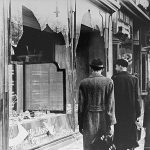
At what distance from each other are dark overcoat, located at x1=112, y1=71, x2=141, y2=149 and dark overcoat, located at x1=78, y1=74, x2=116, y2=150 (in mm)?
1070

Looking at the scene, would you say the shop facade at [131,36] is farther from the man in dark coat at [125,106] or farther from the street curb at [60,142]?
the man in dark coat at [125,106]

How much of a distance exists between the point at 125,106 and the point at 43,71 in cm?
171

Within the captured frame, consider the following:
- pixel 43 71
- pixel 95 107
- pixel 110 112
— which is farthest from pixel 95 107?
pixel 43 71

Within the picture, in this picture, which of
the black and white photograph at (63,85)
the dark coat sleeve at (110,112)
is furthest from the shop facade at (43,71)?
the dark coat sleeve at (110,112)

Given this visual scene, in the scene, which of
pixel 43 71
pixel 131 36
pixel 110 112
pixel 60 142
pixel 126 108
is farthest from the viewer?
pixel 131 36

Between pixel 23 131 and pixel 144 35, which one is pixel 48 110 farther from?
pixel 144 35

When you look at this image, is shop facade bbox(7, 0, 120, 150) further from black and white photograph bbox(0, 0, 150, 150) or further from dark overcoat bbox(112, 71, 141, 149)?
dark overcoat bbox(112, 71, 141, 149)

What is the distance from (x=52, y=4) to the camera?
271 inches

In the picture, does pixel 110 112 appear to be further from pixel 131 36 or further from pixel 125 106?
pixel 131 36

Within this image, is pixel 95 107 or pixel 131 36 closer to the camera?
pixel 95 107

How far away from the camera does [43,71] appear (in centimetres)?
733

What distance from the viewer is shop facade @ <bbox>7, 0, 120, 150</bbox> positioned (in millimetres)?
6340

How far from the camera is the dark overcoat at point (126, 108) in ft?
21.6

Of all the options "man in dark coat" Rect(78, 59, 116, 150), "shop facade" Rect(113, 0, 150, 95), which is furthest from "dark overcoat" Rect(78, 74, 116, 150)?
"shop facade" Rect(113, 0, 150, 95)
